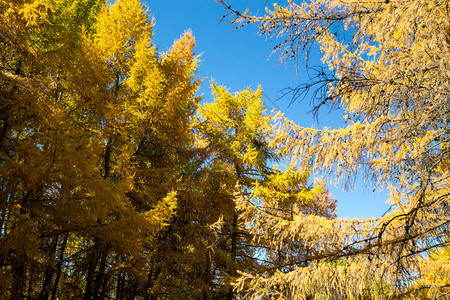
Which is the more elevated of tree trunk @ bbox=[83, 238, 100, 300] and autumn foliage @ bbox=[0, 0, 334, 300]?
autumn foliage @ bbox=[0, 0, 334, 300]

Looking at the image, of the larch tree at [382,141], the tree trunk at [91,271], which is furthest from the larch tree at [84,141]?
the larch tree at [382,141]

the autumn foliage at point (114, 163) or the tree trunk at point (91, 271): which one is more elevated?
the autumn foliage at point (114, 163)

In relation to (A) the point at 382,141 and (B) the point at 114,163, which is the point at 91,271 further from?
(A) the point at 382,141

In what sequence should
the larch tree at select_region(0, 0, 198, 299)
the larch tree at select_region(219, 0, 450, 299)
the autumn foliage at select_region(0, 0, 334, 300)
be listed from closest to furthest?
the larch tree at select_region(219, 0, 450, 299) < the larch tree at select_region(0, 0, 198, 299) < the autumn foliage at select_region(0, 0, 334, 300)

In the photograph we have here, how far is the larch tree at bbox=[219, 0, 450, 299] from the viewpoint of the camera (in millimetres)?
3150

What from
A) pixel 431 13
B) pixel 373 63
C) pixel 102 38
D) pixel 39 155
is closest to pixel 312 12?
pixel 431 13

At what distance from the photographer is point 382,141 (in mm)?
4434

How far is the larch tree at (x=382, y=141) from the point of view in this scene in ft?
10.3

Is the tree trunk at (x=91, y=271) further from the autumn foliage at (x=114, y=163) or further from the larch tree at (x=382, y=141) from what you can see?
the larch tree at (x=382, y=141)

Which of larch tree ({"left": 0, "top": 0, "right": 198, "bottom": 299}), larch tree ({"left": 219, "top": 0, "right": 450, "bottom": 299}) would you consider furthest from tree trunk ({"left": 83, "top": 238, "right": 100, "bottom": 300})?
larch tree ({"left": 219, "top": 0, "right": 450, "bottom": 299})

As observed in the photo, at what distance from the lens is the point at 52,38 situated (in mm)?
7121

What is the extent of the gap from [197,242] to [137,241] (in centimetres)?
279

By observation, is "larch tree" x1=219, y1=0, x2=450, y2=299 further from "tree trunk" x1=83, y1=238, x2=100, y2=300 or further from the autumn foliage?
"tree trunk" x1=83, y1=238, x2=100, y2=300

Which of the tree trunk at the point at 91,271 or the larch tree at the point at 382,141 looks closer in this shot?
the larch tree at the point at 382,141
